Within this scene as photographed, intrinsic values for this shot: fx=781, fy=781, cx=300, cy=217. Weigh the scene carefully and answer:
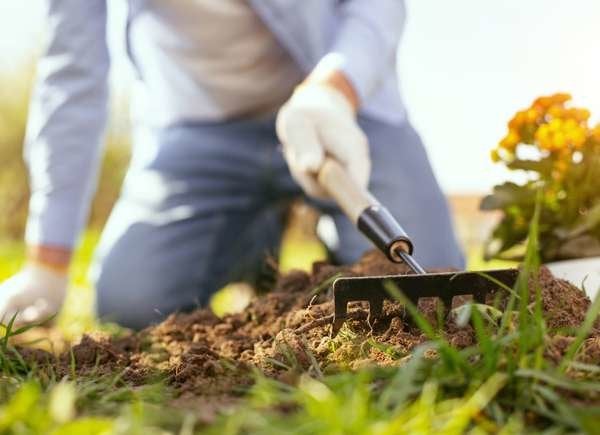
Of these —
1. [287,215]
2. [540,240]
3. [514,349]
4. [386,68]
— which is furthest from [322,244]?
[514,349]

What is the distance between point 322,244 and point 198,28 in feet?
2.80

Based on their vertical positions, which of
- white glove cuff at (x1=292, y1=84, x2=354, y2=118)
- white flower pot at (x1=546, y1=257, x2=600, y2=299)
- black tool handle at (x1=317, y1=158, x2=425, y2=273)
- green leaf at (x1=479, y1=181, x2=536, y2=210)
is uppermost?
white glove cuff at (x1=292, y1=84, x2=354, y2=118)

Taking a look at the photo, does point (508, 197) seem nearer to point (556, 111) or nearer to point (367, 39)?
point (556, 111)

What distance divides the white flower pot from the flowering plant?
14cm

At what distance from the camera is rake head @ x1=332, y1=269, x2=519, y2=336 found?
1.21m

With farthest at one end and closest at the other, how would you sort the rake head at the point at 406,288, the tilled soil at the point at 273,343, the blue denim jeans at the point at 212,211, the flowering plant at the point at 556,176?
the blue denim jeans at the point at 212,211
the flowering plant at the point at 556,176
the rake head at the point at 406,288
the tilled soil at the point at 273,343

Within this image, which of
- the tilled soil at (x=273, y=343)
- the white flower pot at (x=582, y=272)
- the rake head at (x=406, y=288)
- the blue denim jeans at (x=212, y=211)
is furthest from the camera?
the blue denim jeans at (x=212, y=211)

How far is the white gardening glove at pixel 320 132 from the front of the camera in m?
2.01

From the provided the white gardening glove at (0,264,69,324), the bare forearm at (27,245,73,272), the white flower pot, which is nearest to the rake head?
the white flower pot

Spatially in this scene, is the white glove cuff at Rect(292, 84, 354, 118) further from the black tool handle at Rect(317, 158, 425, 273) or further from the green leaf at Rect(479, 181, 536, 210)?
the green leaf at Rect(479, 181, 536, 210)

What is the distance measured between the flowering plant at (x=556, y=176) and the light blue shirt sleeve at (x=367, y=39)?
42 centimetres

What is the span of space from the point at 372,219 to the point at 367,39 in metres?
0.82

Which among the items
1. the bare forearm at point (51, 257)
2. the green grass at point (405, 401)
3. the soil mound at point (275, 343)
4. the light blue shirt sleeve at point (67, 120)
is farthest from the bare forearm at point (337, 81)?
the green grass at point (405, 401)

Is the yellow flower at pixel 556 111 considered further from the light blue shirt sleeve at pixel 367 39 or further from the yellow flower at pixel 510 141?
the light blue shirt sleeve at pixel 367 39
